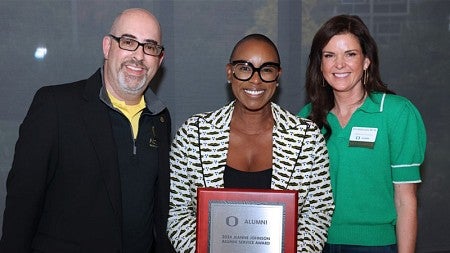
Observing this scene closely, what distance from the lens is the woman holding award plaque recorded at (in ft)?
8.29

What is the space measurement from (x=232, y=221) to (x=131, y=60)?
926 millimetres

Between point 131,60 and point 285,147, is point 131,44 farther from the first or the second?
point 285,147

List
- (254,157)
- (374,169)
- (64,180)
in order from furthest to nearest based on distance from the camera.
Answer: (374,169) → (254,157) → (64,180)

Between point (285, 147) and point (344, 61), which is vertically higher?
point (344, 61)

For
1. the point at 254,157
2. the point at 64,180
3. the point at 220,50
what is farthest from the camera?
the point at 220,50

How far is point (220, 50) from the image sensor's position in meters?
3.80

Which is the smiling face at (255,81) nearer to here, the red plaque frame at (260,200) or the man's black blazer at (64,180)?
the red plaque frame at (260,200)

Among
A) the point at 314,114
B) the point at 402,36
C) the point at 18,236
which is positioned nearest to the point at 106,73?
the point at 18,236

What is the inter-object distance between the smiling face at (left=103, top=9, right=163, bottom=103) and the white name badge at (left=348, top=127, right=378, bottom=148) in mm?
1048

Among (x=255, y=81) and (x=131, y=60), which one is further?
(x=131, y=60)

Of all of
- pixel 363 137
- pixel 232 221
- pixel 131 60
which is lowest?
pixel 232 221

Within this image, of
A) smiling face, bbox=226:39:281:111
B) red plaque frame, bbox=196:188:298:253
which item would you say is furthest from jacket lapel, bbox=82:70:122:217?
smiling face, bbox=226:39:281:111

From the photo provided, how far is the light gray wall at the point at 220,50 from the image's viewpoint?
141 inches

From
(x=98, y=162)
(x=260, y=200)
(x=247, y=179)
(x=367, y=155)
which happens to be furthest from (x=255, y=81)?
(x=98, y=162)
